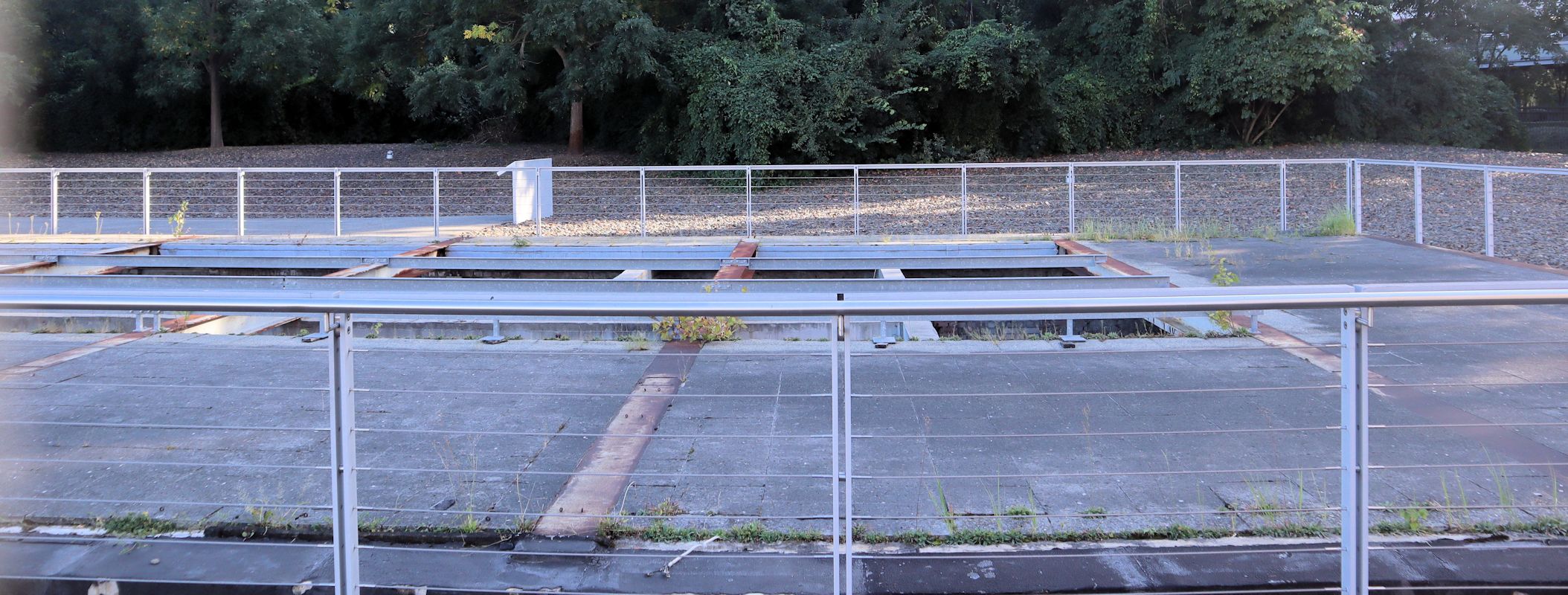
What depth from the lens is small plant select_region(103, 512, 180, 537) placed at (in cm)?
451

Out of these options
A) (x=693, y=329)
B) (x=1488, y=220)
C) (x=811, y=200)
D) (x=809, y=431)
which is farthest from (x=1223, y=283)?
(x=811, y=200)

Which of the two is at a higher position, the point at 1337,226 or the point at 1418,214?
the point at 1418,214

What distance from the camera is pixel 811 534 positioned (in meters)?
4.41

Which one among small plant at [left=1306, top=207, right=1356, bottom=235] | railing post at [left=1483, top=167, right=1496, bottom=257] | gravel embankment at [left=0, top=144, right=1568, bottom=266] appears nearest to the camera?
railing post at [left=1483, top=167, right=1496, bottom=257]

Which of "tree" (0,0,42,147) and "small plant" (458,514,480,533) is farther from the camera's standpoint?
"tree" (0,0,42,147)

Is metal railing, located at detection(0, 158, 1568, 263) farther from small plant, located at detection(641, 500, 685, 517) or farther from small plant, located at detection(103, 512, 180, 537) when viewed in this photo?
small plant, located at detection(103, 512, 180, 537)

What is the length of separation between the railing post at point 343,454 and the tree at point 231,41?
99.8 feet

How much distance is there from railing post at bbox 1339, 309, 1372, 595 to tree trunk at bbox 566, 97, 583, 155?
27690 millimetres

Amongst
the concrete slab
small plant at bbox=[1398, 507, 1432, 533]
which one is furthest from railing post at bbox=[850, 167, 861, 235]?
small plant at bbox=[1398, 507, 1432, 533]

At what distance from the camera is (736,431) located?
19.5ft

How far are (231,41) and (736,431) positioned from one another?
3055cm

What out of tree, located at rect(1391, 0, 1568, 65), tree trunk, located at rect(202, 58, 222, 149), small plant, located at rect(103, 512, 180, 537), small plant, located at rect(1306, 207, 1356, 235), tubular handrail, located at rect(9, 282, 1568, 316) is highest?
tree, located at rect(1391, 0, 1568, 65)

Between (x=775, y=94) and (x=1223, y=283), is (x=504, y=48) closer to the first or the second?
(x=775, y=94)

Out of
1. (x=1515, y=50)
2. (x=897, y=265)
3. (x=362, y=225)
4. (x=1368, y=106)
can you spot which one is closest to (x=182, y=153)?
(x=362, y=225)
